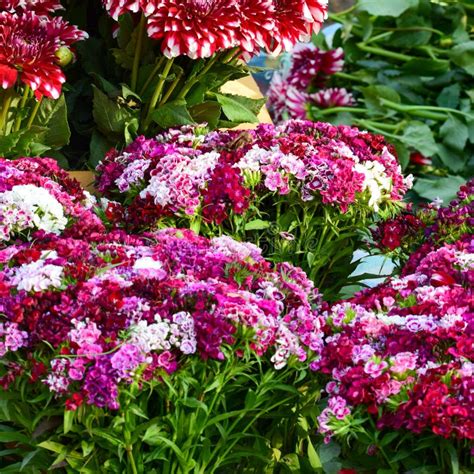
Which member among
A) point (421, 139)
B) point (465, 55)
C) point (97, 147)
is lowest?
point (421, 139)

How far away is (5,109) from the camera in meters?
2.01

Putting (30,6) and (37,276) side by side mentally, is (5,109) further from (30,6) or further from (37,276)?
(37,276)

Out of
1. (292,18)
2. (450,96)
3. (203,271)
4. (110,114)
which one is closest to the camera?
(203,271)

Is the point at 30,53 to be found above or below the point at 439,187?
above

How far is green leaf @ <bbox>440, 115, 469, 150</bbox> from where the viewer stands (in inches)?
141

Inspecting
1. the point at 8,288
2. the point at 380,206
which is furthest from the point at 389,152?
the point at 8,288

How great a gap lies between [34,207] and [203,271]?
320mm

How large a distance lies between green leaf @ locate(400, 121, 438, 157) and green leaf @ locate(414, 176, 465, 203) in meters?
0.10

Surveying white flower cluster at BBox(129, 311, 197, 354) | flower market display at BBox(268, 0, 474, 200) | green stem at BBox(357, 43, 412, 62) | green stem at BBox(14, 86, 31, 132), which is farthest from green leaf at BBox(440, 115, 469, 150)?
white flower cluster at BBox(129, 311, 197, 354)

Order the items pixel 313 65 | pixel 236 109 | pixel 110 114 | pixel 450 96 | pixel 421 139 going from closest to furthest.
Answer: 1. pixel 110 114
2. pixel 236 109
3. pixel 421 139
4. pixel 450 96
5. pixel 313 65

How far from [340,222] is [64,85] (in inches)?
29.9

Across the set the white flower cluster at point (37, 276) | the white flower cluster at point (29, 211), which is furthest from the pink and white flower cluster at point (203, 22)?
→ the white flower cluster at point (37, 276)

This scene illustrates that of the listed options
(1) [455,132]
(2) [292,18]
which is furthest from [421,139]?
(2) [292,18]

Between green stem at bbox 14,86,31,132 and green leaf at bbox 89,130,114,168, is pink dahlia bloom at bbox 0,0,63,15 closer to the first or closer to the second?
green stem at bbox 14,86,31,132
